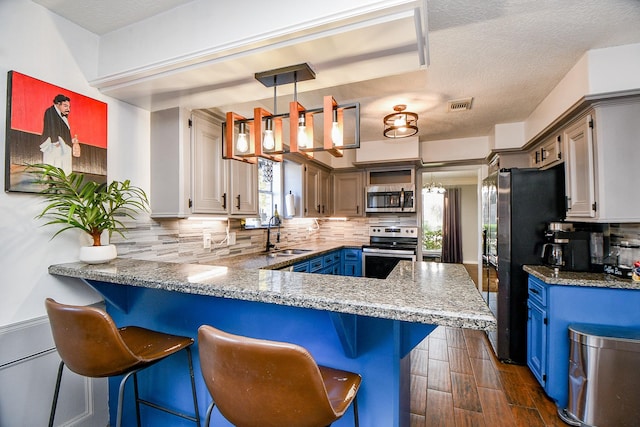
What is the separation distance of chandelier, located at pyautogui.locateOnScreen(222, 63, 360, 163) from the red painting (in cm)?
84

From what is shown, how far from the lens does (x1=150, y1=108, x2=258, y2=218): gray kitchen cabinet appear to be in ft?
6.80

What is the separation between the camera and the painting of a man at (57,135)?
5.24 feet

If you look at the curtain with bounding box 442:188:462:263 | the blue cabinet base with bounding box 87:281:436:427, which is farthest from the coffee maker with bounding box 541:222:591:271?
the curtain with bounding box 442:188:462:263

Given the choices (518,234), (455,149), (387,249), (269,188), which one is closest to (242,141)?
(269,188)

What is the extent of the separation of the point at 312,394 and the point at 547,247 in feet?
8.57

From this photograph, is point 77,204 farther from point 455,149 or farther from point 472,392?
point 455,149

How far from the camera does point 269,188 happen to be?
3.63 metres

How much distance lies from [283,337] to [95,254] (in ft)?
3.86

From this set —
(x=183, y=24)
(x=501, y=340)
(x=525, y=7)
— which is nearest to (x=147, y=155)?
(x=183, y=24)

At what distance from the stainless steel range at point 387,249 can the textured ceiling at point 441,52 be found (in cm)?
227

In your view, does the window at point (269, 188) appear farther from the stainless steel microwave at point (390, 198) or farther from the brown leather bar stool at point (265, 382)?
the brown leather bar stool at point (265, 382)

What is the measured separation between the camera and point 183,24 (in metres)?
1.55

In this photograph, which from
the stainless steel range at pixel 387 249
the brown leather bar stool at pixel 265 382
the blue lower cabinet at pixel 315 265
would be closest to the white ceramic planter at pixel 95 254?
the brown leather bar stool at pixel 265 382

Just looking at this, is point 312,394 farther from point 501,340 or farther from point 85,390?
point 501,340
